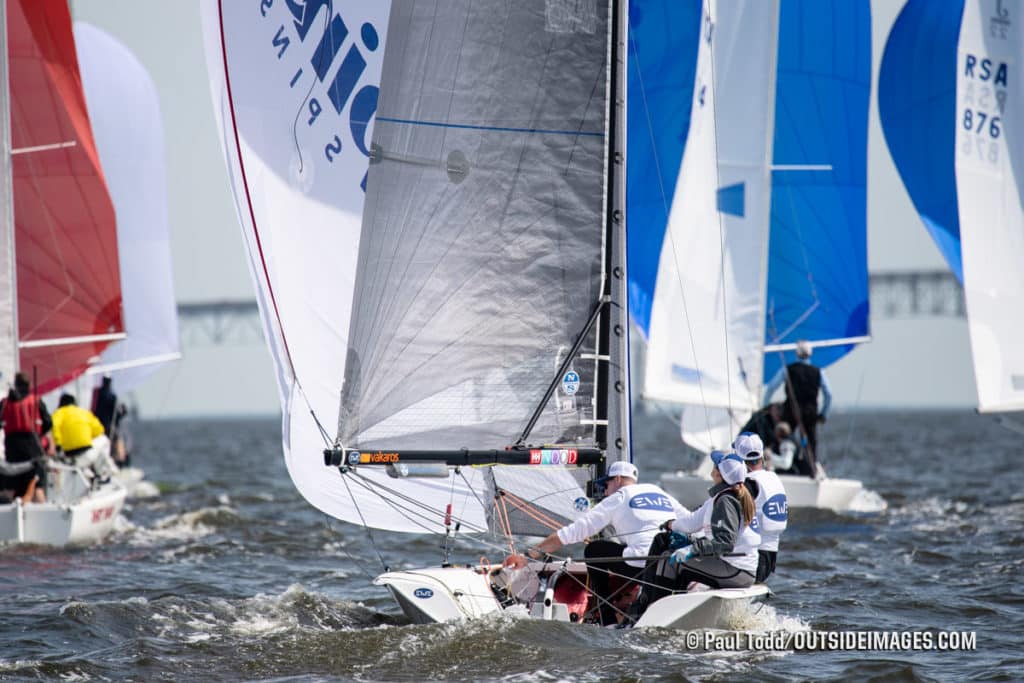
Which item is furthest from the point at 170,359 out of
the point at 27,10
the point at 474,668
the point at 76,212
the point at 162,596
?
the point at 474,668

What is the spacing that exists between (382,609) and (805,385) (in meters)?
7.79

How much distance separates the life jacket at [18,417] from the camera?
42.1ft

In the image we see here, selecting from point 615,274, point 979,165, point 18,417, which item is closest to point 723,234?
point 979,165

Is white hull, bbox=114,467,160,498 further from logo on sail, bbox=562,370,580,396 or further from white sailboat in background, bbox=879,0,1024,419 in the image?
logo on sail, bbox=562,370,580,396

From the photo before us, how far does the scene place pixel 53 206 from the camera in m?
16.1

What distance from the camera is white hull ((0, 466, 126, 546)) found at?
1288 centimetres

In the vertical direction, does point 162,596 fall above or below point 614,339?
below

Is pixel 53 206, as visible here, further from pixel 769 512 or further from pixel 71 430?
pixel 769 512

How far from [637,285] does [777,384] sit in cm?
209

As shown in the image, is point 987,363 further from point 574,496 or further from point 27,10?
point 27,10

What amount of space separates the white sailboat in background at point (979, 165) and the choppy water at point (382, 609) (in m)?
1.95

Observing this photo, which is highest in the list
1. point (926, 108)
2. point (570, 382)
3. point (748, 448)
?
point (926, 108)

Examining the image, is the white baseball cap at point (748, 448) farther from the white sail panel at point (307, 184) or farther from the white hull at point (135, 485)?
the white hull at point (135, 485)

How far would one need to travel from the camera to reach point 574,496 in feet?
29.9
